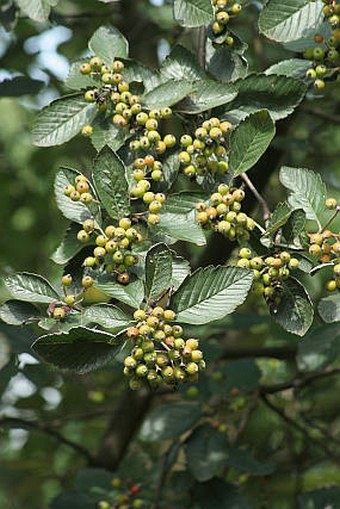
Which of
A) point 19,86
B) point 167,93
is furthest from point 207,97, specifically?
point 19,86

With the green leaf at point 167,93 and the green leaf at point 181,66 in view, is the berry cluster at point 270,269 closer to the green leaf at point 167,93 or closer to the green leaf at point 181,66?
the green leaf at point 167,93

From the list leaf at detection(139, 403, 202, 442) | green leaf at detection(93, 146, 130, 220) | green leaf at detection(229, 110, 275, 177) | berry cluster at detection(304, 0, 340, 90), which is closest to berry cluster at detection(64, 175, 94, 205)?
green leaf at detection(93, 146, 130, 220)

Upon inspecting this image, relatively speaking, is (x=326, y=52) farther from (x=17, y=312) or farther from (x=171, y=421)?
(x=171, y=421)

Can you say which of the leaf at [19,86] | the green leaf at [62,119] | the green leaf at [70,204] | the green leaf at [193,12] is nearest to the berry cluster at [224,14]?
the green leaf at [193,12]

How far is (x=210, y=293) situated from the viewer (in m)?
1.33

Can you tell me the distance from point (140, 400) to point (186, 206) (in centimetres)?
142

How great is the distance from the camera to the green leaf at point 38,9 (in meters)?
1.70

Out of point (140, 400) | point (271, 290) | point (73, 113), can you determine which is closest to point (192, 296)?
point (271, 290)

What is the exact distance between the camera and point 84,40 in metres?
3.08

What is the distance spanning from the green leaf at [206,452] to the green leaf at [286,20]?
3.63 ft

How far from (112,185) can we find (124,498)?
1.13 meters

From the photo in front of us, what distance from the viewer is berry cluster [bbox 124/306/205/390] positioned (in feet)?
4.09

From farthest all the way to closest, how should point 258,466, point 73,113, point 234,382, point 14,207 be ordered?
point 14,207 < point 234,382 < point 258,466 < point 73,113

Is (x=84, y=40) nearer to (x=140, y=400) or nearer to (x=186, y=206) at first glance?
(x=140, y=400)
